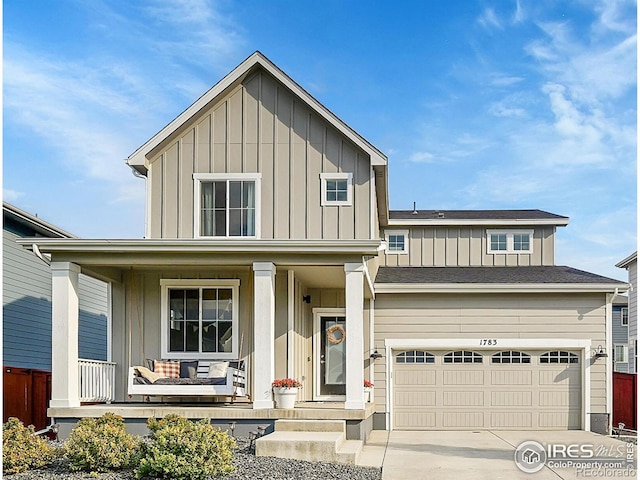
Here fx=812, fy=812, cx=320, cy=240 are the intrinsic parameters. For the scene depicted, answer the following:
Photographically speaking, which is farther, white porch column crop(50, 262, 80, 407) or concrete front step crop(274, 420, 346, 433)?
white porch column crop(50, 262, 80, 407)

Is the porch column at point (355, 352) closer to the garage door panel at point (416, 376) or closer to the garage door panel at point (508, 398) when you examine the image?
the garage door panel at point (416, 376)

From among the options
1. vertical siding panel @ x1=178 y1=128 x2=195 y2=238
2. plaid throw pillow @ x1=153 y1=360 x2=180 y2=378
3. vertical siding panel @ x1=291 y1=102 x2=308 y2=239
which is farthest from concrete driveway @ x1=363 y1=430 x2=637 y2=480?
vertical siding panel @ x1=178 y1=128 x2=195 y2=238

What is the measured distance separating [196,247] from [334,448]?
12.8ft

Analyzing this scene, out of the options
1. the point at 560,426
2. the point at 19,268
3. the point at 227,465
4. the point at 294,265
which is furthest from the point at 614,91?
the point at 19,268

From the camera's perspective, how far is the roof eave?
1666cm

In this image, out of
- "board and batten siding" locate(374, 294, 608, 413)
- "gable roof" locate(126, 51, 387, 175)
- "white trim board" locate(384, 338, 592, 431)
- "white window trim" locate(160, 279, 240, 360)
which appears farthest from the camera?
"board and batten siding" locate(374, 294, 608, 413)

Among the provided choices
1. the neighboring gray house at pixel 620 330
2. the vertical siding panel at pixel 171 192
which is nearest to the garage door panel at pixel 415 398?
the vertical siding panel at pixel 171 192

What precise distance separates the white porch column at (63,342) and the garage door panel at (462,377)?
7.72 m

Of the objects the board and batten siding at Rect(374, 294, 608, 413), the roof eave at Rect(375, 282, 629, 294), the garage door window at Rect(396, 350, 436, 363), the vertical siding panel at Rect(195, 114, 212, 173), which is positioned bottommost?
the garage door window at Rect(396, 350, 436, 363)

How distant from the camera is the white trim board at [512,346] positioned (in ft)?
55.0

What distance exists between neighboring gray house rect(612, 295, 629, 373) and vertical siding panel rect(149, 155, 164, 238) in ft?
69.8

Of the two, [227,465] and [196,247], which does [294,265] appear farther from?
[227,465]

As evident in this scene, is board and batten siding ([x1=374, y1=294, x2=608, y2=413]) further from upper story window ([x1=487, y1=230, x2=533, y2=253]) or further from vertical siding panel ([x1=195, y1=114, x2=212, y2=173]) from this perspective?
vertical siding panel ([x1=195, y1=114, x2=212, y2=173])

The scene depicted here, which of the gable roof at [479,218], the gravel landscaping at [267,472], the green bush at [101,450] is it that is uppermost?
the gable roof at [479,218]
